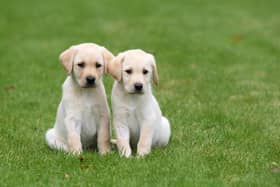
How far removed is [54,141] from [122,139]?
0.87 metres

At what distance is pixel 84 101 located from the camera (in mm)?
7254

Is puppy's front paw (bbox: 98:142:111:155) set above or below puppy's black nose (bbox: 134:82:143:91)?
below

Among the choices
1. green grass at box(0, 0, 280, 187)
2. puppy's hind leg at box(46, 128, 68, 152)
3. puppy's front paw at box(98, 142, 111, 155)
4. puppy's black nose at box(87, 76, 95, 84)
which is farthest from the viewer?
puppy's hind leg at box(46, 128, 68, 152)

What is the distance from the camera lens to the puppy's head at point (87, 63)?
705cm

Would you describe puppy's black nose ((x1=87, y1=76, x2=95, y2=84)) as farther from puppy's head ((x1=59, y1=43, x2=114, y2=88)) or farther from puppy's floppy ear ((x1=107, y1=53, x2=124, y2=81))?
puppy's floppy ear ((x1=107, y1=53, x2=124, y2=81))

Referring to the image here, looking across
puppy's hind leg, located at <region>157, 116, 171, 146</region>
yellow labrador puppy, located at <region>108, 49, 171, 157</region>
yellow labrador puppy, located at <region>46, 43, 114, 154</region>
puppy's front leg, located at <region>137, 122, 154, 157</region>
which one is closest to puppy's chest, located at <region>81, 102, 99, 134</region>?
yellow labrador puppy, located at <region>46, 43, 114, 154</region>

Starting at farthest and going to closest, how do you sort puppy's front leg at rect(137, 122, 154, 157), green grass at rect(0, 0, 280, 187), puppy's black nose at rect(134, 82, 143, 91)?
puppy's front leg at rect(137, 122, 154, 157) < puppy's black nose at rect(134, 82, 143, 91) < green grass at rect(0, 0, 280, 187)

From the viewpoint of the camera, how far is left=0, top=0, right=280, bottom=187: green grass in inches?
265

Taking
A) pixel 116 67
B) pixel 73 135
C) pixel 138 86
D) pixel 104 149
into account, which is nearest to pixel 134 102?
pixel 138 86

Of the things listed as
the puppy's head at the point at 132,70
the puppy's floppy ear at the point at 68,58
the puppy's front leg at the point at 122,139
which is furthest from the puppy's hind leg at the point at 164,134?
the puppy's floppy ear at the point at 68,58

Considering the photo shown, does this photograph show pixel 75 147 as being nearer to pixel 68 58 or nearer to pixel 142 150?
pixel 142 150

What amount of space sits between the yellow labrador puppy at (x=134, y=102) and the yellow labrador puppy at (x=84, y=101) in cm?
15

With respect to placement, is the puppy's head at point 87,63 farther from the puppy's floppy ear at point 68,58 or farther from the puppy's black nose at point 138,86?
the puppy's black nose at point 138,86

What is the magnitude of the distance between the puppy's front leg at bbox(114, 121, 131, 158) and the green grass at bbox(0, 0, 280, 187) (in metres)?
0.18
